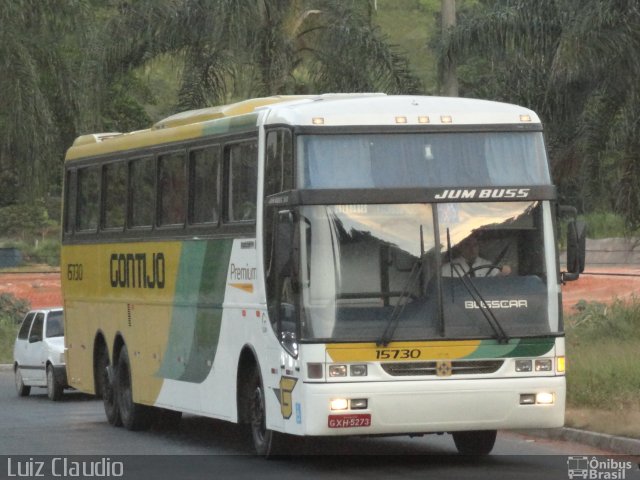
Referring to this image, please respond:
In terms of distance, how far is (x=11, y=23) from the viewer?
33.9 metres

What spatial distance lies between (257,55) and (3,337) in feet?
43.6

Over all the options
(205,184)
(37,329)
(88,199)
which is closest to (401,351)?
(205,184)

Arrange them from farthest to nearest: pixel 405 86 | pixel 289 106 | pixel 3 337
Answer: pixel 3 337 → pixel 405 86 → pixel 289 106

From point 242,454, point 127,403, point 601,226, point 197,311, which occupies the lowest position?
point 242,454

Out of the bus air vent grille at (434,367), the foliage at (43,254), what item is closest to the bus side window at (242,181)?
the bus air vent grille at (434,367)

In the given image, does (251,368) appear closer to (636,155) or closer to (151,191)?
(151,191)

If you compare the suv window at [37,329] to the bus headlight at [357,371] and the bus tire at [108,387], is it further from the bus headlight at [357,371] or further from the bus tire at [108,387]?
the bus headlight at [357,371]

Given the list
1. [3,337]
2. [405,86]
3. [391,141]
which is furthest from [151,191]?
[3,337]

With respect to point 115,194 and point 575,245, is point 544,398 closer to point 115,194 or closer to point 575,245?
point 575,245

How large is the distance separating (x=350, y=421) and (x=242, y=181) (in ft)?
10.3

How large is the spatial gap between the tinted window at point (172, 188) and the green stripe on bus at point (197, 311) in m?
0.47

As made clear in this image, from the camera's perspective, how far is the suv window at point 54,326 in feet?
94.1

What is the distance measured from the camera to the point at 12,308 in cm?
4759

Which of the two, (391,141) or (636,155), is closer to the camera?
(391,141)
